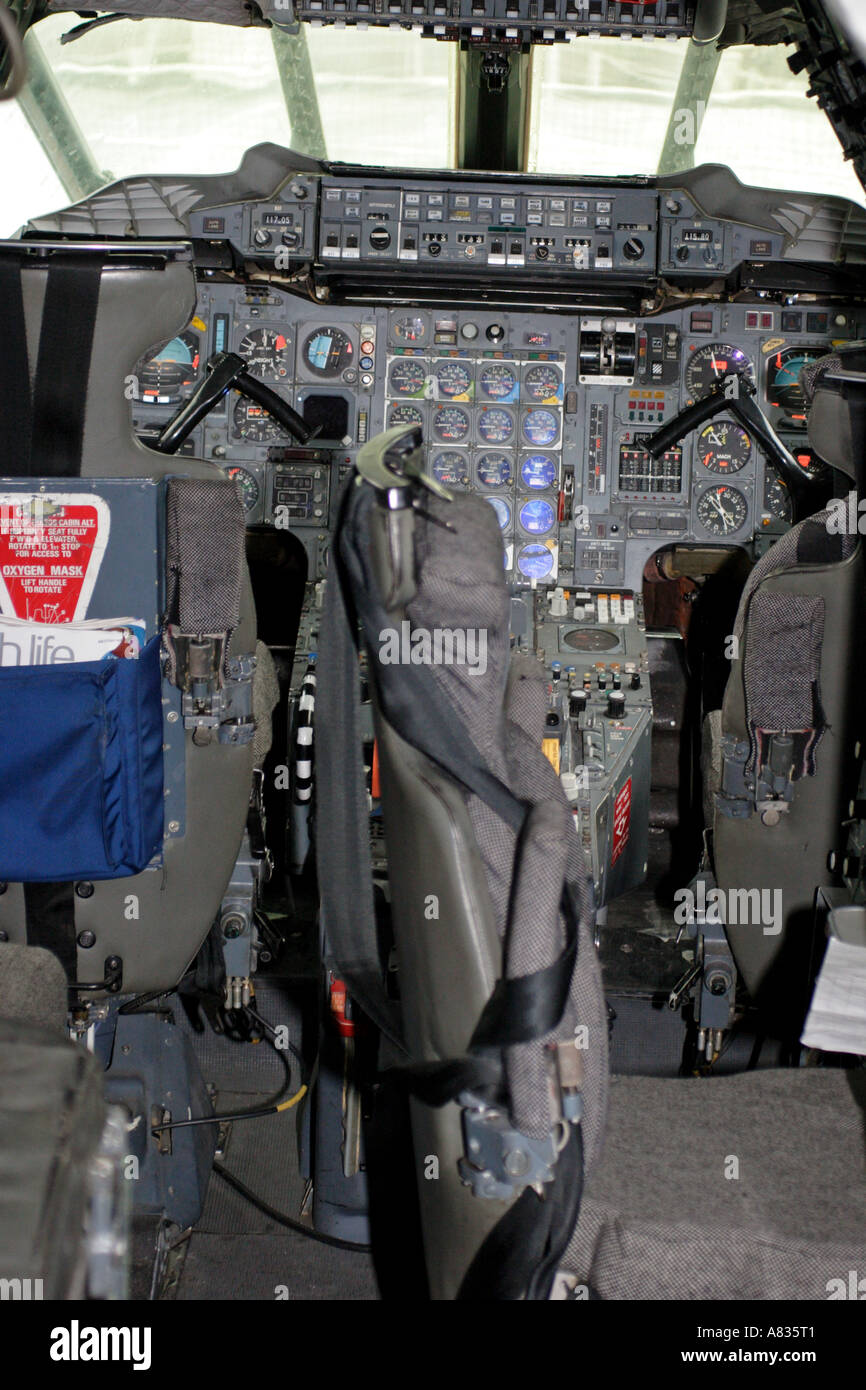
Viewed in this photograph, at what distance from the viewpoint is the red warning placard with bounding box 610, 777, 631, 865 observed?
3.41m

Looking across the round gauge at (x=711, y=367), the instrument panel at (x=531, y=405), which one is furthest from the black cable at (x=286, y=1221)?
the round gauge at (x=711, y=367)

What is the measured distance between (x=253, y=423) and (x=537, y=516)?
1113mm

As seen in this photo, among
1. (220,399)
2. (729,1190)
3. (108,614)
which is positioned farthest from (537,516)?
(729,1190)

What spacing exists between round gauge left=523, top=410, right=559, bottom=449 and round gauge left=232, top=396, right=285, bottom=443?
91 cm

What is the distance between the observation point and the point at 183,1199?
2.49 meters

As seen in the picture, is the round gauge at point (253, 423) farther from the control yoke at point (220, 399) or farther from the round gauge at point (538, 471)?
the round gauge at point (538, 471)

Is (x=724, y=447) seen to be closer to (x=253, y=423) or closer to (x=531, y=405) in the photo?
(x=531, y=405)

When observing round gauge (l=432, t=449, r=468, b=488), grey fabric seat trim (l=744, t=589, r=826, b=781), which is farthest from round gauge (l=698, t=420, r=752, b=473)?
grey fabric seat trim (l=744, t=589, r=826, b=781)

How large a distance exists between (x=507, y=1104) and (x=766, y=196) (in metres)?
3.98

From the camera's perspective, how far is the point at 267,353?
14.4ft

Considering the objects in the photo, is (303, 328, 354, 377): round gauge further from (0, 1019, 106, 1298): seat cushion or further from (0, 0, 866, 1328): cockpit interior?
(0, 1019, 106, 1298): seat cushion

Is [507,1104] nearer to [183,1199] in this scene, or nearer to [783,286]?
[183,1199]

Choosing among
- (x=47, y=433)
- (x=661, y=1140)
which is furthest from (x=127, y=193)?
(x=661, y=1140)

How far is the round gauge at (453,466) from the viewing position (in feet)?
14.4
